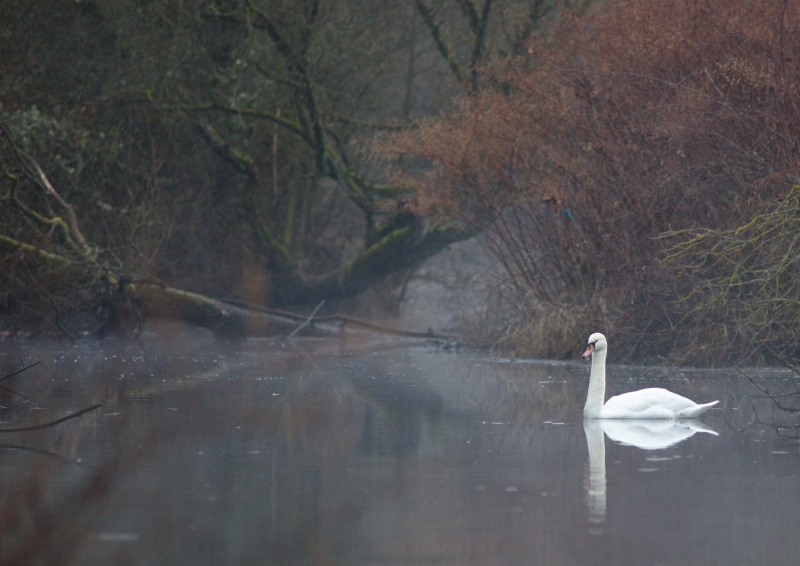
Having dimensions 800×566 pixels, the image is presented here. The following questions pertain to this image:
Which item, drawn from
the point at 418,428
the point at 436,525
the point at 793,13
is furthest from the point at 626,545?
the point at 793,13

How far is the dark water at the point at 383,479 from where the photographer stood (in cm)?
496

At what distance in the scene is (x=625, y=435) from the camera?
8.28 meters

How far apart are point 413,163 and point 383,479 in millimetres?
16339

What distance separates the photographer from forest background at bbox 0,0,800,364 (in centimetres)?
1267

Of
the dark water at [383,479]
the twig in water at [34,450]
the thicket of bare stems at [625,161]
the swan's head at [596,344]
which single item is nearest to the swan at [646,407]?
the dark water at [383,479]

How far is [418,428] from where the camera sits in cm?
863

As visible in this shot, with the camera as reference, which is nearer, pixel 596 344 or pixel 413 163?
pixel 596 344

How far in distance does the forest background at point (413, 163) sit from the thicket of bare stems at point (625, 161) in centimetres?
4

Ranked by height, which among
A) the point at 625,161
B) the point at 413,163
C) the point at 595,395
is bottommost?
the point at 595,395

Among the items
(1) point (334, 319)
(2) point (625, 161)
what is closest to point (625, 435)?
(2) point (625, 161)

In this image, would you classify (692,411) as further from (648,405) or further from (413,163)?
(413,163)

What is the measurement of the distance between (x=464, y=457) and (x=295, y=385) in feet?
16.3

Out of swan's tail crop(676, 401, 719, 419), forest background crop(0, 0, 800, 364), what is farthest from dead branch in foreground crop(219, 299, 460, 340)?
swan's tail crop(676, 401, 719, 419)

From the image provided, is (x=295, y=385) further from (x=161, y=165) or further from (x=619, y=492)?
(x=161, y=165)
